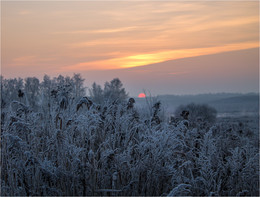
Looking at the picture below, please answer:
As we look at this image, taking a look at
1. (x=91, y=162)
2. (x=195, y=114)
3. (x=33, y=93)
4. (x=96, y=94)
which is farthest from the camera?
(x=195, y=114)

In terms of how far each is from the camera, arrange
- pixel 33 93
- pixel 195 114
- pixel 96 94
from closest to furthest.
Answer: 1. pixel 96 94
2. pixel 33 93
3. pixel 195 114

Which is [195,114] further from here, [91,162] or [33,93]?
[91,162]

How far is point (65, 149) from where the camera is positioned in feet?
15.9

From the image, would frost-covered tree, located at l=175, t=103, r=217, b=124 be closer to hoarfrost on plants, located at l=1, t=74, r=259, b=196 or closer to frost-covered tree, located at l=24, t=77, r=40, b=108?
hoarfrost on plants, located at l=1, t=74, r=259, b=196

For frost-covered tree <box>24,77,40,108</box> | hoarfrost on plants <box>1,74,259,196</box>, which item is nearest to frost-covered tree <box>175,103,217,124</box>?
hoarfrost on plants <box>1,74,259,196</box>

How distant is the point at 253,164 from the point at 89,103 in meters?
3.80

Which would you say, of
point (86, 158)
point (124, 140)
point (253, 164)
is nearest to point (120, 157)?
point (86, 158)

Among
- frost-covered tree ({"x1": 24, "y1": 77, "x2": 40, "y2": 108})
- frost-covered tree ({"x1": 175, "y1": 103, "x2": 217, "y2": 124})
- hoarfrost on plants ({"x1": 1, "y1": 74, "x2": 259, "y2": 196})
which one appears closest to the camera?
hoarfrost on plants ({"x1": 1, "y1": 74, "x2": 259, "y2": 196})

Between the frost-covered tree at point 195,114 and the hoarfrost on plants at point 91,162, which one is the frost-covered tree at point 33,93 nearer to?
the hoarfrost on plants at point 91,162

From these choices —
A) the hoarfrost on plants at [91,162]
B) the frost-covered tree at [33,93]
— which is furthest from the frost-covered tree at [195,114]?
the frost-covered tree at [33,93]

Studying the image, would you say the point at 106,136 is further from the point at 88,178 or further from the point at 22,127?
the point at 22,127

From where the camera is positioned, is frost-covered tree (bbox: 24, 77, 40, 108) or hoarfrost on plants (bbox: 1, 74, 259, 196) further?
frost-covered tree (bbox: 24, 77, 40, 108)

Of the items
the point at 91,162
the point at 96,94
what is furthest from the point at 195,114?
the point at 91,162

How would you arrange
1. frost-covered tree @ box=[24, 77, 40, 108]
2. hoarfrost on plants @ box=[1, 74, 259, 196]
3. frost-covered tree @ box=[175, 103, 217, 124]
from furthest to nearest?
frost-covered tree @ box=[24, 77, 40, 108] → frost-covered tree @ box=[175, 103, 217, 124] → hoarfrost on plants @ box=[1, 74, 259, 196]
